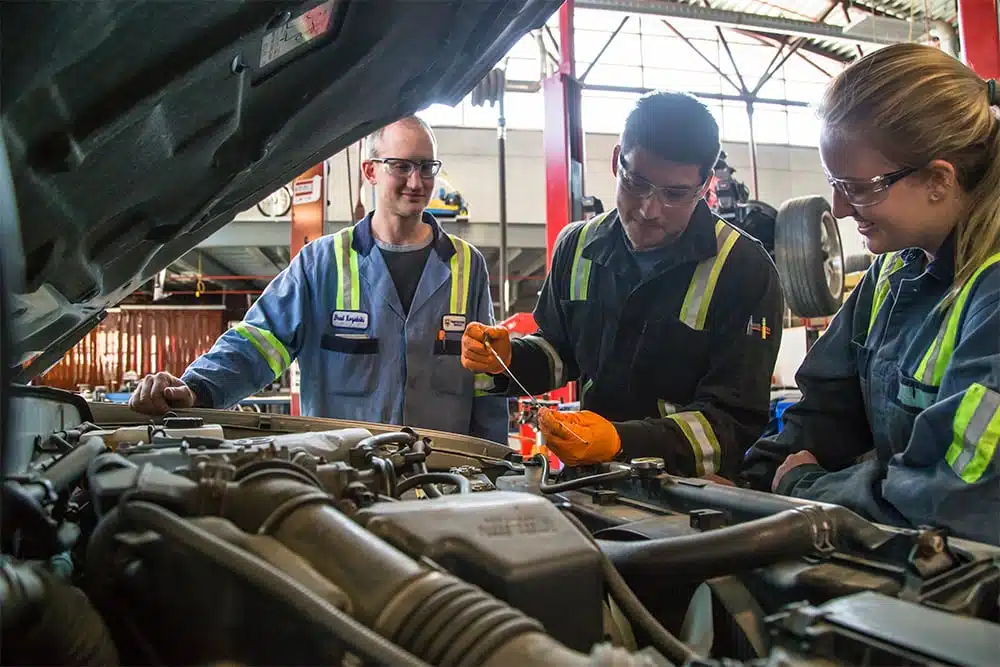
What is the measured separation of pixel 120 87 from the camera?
3.05 feet

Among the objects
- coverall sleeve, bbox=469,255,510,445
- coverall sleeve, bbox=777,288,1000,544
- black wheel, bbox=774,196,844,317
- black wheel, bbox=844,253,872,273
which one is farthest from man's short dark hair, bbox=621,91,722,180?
black wheel, bbox=844,253,872,273

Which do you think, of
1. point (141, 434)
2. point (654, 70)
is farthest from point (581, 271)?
point (654, 70)

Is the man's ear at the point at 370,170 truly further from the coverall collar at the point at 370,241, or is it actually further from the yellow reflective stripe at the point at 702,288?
the yellow reflective stripe at the point at 702,288

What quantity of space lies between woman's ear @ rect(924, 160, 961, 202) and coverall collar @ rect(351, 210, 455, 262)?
4.66 feet

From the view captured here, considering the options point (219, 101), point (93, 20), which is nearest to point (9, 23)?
point (93, 20)

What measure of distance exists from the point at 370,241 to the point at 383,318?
0.92 ft

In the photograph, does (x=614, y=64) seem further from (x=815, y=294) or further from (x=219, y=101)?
(x=219, y=101)

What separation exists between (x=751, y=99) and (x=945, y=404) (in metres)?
9.65

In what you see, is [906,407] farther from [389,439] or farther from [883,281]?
[389,439]

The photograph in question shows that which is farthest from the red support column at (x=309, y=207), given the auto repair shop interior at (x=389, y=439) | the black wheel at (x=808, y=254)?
the black wheel at (x=808, y=254)

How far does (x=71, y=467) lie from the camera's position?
0.87 metres

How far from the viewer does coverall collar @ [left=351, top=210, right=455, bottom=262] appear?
225cm

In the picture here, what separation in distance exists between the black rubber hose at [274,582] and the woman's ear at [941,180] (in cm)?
123

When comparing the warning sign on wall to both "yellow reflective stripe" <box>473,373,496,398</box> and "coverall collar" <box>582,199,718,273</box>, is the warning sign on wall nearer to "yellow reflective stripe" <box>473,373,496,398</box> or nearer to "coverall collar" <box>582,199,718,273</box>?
"yellow reflective stripe" <box>473,373,496,398</box>
